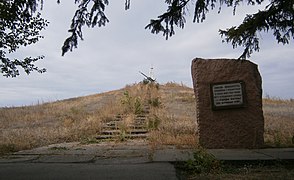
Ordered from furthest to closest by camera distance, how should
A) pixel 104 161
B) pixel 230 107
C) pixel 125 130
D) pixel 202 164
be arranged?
pixel 125 130, pixel 230 107, pixel 104 161, pixel 202 164

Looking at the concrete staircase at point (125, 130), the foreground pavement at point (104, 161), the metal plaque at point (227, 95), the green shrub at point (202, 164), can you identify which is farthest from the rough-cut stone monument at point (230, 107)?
the concrete staircase at point (125, 130)

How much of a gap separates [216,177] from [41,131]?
6.62 m

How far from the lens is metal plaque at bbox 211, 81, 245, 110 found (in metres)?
6.66

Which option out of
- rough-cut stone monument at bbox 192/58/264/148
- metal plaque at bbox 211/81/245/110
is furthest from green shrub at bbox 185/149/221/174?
metal plaque at bbox 211/81/245/110

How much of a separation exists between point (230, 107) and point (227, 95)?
0.85ft

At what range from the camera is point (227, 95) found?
22.0ft

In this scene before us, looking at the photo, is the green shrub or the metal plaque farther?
the metal plaque

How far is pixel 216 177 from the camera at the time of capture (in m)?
4.26

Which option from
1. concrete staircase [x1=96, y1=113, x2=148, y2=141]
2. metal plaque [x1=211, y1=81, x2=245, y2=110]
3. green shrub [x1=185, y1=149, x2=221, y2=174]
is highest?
metal plaque [x1=211, y1=81, x2=245, y2=110]

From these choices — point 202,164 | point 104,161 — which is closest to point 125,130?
point 104,161

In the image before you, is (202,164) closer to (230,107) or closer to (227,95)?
(230,107)

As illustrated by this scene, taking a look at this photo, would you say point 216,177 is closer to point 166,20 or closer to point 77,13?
point 166,20

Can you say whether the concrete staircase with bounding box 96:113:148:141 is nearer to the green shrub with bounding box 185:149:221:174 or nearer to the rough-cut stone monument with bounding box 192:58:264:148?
the rough-cut stone monument with bounding box 192:58:264:148

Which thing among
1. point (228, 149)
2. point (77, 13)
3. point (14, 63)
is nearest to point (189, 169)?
point (228, 149)
